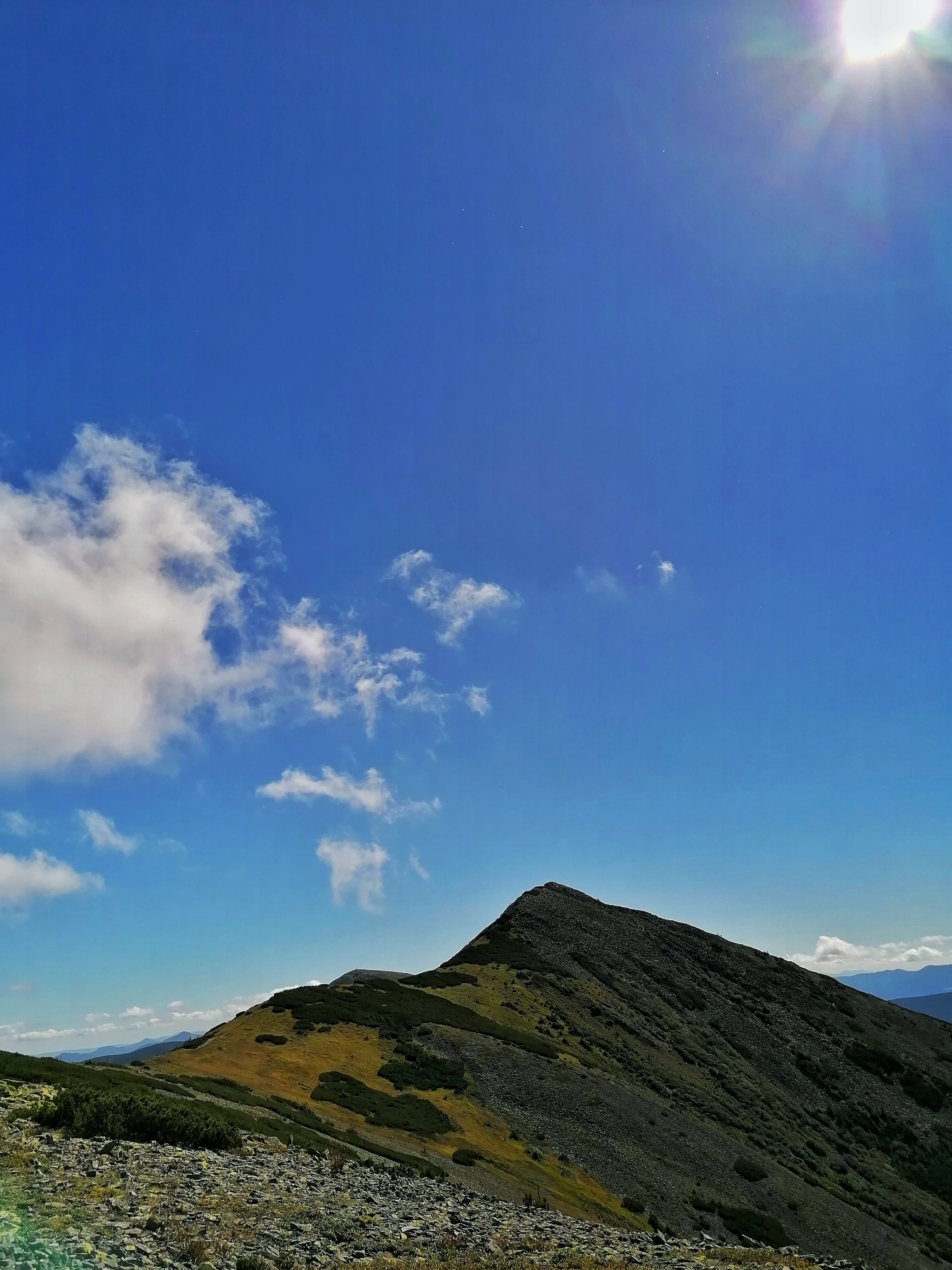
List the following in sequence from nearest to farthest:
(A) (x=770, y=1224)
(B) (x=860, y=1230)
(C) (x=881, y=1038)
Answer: (A) (x=770, y=1224) < (B) (x=860, y=1230) < (C) (x=881, y=1038)

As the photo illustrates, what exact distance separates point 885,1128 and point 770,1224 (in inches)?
1815

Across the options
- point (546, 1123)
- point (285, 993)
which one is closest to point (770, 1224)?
point (546, 1123)

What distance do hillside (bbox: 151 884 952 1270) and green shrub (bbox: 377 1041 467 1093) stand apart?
8.1 inches

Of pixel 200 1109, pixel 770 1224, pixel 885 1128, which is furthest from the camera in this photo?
pixel 885 1128

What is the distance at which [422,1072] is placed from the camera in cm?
5031

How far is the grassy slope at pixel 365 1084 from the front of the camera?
35844 millimetres

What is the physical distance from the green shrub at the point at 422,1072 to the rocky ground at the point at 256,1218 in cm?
2099

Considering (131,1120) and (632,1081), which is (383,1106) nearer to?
(131,1120)

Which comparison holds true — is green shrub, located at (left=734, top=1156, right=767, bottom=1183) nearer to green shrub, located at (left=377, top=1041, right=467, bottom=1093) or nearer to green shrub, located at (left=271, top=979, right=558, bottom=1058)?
green shrub, located at (left=271, top=979, right=558, bottom=1058)

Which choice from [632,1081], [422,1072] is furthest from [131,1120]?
[632,1081]

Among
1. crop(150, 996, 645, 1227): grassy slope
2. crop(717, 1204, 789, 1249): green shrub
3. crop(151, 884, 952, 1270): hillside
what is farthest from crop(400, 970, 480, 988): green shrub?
crop(717, 1204, 789, 1249): green shrub

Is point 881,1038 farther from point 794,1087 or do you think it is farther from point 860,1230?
point 860,1230

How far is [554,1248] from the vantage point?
2220 cm

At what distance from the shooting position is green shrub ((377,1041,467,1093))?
158 ft
